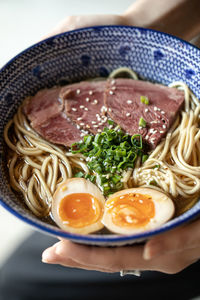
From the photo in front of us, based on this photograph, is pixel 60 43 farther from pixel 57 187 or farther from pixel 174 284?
pixel 174 284

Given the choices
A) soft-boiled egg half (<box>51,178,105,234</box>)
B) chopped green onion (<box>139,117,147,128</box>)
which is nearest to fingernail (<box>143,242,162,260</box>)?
soft-boiled egg half (<box>51,178,105,234</box>)

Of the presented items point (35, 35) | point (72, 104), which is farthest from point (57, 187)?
point (35, 35)

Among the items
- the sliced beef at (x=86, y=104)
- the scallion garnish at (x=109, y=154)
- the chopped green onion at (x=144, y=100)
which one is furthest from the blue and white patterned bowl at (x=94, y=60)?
the scallion garnish at (x=109, y=154)

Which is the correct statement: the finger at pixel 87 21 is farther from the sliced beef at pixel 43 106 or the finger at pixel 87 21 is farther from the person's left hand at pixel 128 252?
the person's left hand at pixel 128 252

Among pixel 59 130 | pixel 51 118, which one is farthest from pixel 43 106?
pixel 59 130

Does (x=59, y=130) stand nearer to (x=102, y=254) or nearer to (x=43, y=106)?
(x=43, y=106)
